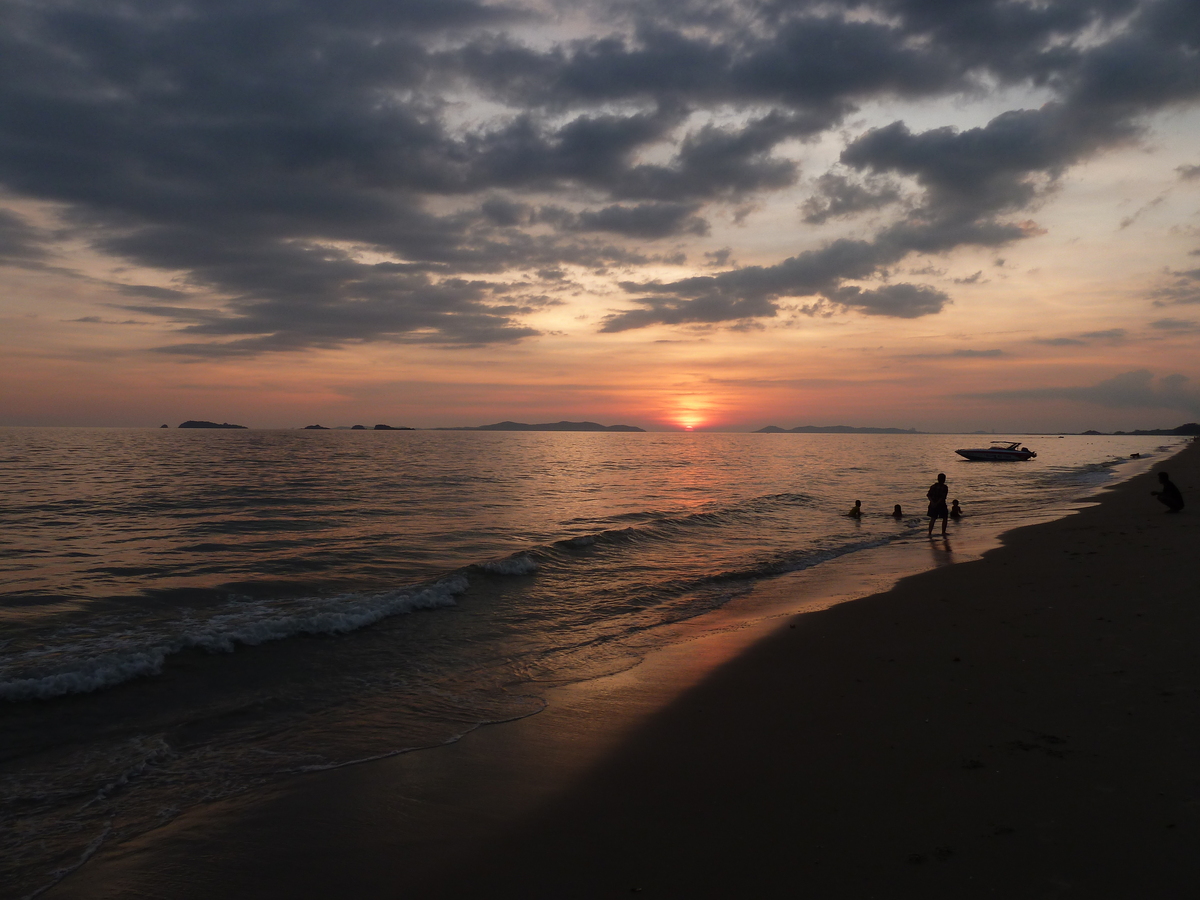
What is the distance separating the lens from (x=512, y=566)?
55.1 ft

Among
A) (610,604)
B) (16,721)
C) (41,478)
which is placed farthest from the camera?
(41,478)

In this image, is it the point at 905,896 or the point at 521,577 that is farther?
the point at 521,577

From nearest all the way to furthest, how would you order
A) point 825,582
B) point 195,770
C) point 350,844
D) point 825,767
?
1. point 350,844
2. point 825,767
3. point 195,770
4. point 825,582

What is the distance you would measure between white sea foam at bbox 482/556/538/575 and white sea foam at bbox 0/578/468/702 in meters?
1.68

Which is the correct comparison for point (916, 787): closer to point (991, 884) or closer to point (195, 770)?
point (991, 884)

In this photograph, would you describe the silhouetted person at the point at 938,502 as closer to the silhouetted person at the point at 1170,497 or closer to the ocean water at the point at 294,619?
the ocean water at the point at 294,619

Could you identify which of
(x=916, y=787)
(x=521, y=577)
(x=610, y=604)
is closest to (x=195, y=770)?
(x=916, y=787)

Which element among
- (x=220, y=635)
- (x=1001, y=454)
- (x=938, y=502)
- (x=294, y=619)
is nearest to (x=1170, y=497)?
(x=938, y=502)

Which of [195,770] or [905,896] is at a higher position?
[905,896]

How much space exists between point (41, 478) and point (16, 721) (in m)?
42.8

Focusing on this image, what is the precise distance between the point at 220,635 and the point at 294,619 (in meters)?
1.26

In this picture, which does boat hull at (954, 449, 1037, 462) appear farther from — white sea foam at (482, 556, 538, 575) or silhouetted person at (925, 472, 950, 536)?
white sea foam at (482, 556, 538, 575)

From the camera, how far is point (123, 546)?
18812 millimetres

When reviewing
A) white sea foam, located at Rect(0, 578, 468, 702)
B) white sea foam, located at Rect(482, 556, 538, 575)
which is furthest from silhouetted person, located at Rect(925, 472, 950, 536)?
white sea foam, located at Rect(0, 578, 468, 702)
